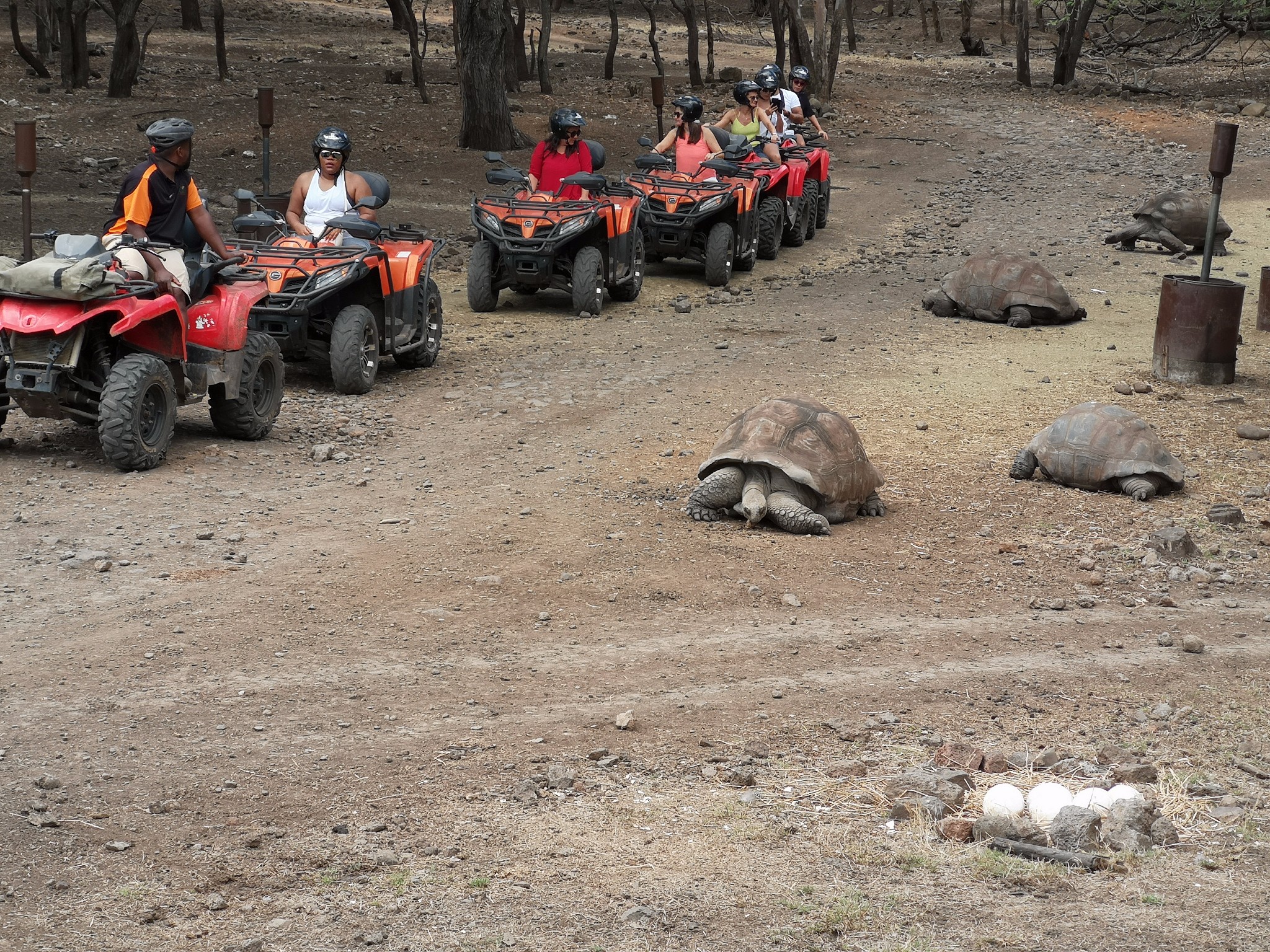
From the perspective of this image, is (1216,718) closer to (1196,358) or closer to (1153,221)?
(1196,358)

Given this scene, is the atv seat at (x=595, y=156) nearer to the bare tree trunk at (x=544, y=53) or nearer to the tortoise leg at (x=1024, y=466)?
the tortoise leg at (x=1024, y=466)

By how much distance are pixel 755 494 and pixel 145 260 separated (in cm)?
366

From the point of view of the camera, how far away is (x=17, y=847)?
439cm

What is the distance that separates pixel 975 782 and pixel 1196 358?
7.26 meters

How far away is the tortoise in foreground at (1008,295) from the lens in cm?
1341

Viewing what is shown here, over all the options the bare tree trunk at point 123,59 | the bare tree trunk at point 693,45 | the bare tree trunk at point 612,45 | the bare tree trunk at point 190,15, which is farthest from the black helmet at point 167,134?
the bare tree trunk at point 190,15

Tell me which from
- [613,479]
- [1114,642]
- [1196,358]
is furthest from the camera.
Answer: [1196,358]

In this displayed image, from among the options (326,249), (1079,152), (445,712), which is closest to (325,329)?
(326,249)

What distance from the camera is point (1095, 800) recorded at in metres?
4.77

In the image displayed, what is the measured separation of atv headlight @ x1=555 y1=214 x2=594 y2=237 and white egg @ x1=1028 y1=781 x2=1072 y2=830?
29.0 ft

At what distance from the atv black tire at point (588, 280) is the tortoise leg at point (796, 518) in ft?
19.5

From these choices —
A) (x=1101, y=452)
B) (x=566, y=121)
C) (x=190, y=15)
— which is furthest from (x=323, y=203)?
(x=190, y=15)

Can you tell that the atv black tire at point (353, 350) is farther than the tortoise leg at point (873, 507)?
Yes

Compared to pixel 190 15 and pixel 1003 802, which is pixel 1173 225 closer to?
pixel 1003 802
